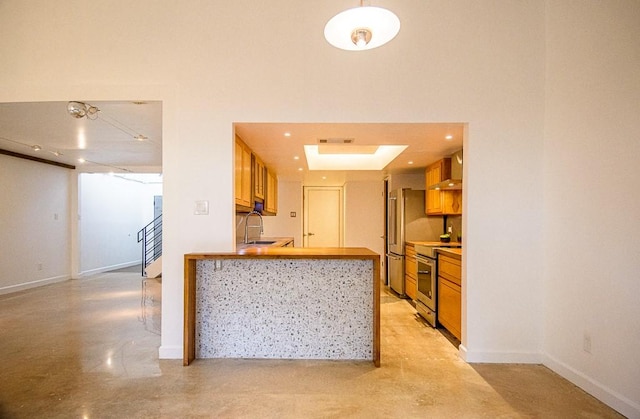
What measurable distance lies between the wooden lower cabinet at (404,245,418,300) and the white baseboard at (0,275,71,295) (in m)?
6.38

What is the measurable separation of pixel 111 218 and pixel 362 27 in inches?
352

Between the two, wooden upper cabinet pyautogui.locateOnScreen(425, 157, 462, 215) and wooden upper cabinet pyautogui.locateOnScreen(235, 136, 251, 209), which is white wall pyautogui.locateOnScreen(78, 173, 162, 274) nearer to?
wooden upper cabinet pyautogui.locateOnScreen(235, 136, 251, 209)

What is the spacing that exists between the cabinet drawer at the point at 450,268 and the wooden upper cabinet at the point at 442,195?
3.98 ft

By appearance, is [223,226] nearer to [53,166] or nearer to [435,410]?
[435,410]

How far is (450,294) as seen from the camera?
3.54 m

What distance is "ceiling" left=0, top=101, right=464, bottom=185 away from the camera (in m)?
3.21

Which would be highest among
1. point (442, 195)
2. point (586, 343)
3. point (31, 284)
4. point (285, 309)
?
point (442, 195)

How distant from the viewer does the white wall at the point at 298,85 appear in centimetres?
296

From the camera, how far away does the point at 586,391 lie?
8.00 ft

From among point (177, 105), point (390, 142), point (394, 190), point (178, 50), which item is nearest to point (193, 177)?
point (177, 105)

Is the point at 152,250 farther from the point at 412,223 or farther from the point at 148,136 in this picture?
the point at 412,223

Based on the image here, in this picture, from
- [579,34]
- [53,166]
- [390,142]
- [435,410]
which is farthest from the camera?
[53,166]

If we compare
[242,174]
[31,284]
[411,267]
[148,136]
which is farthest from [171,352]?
[31,284]

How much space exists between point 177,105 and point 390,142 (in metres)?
2.04
